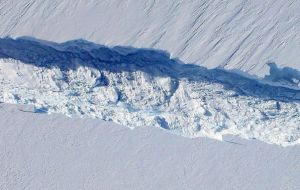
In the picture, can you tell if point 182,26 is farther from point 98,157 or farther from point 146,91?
point 98,157

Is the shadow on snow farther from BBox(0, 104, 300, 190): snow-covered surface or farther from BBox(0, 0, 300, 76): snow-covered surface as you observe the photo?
BBox(0, 104, 300, 190): snow-covered surface

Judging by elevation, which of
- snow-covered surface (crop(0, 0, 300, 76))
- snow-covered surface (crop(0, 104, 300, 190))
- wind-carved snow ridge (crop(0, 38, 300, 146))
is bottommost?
snow-covered surface (crop(0, 104, 300, 190))

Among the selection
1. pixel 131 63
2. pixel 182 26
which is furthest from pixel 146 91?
pixel 182 26

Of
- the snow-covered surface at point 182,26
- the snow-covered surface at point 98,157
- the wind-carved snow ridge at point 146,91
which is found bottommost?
the snow-covered surface at point 98,157

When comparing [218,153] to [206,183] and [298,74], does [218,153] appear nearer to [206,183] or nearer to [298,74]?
[206,183]

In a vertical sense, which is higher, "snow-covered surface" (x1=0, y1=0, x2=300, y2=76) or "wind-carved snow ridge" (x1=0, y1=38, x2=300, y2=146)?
"snow-covered surface" (x1=0, y1=0, x2=300, y2=76)

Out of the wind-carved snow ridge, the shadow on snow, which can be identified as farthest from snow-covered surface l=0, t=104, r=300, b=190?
the shadow on snow

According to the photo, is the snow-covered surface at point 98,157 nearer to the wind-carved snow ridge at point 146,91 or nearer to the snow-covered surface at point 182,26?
the wind-carved snow ridge at point 146,91

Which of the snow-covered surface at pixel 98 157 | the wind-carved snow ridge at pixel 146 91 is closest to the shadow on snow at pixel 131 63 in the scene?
the wind-carved snow ridge at pixel 146 91
